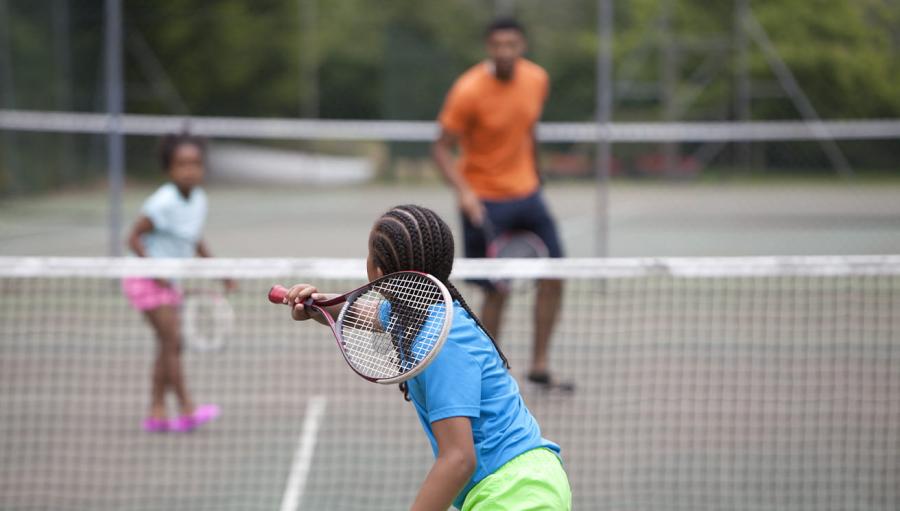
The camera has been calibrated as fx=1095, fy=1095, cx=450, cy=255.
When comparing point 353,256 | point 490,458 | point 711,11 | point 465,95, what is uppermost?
point 711,11

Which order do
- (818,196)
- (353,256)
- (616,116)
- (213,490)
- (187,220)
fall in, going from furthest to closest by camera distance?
1. (616,116)
2. (818,196)
3. (353,256)
4. (187,220)
5. (213,490)

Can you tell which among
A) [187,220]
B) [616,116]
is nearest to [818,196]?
[616,116]

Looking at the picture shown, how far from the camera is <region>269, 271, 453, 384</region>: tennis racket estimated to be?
2340 mm

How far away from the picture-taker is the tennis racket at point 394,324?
2.34 metres

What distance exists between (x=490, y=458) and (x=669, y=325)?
5.41m

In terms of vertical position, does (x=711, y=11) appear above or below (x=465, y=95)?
above

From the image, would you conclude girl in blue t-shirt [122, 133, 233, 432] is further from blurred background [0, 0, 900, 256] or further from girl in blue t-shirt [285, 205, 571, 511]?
blurred background [0, 0, 900, 256]

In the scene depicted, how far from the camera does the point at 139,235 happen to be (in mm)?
5531

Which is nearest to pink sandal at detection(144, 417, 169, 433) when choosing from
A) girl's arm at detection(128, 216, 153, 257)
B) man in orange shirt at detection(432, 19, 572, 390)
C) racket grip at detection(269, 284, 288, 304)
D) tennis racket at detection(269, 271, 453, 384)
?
girl's arm at detection(128, 216, 153, 257)

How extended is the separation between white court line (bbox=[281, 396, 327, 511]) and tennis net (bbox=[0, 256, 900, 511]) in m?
0.01

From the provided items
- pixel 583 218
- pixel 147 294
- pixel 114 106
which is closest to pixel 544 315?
pixel 147 294

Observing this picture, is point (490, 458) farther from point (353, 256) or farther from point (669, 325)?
point (353, 256)

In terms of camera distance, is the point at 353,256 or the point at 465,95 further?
the point at 353,256

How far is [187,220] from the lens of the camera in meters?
5.73
